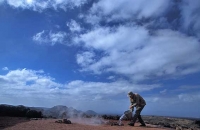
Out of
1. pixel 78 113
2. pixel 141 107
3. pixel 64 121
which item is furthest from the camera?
pixel 78 113

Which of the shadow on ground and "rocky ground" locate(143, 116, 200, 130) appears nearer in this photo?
the shadow on ground

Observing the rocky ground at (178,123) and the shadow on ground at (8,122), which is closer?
the shadow on ground at (8,122)

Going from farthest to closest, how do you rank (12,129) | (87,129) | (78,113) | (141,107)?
(78,113) < (141,107) < (87,129) < (12,129)

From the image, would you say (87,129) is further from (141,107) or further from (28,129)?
(141,107)

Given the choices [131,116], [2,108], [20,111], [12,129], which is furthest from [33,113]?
[12,129]

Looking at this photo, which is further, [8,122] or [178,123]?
[178,123]

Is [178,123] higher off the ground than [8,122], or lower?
higher

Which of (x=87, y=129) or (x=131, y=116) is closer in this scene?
Result: (x=87, y=129)

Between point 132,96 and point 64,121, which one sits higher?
point 132,96

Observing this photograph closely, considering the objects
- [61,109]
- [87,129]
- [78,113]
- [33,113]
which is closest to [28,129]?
[87,129]

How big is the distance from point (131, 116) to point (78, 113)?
11102mm

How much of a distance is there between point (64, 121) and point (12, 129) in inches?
185

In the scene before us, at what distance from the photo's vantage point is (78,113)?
28141mm

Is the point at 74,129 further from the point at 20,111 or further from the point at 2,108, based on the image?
the point at 2,108
